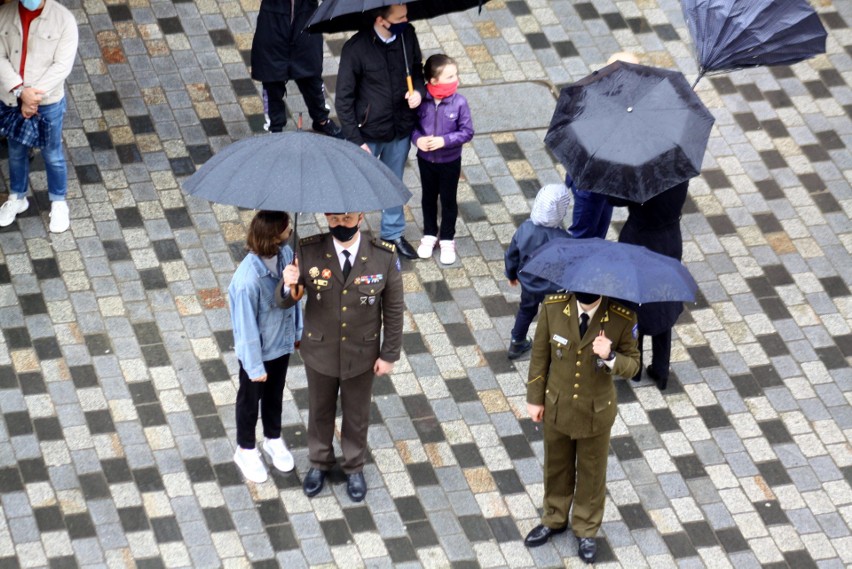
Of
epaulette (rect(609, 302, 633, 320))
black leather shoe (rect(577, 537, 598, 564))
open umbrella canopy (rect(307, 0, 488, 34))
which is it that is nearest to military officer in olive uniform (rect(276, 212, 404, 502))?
epaulette (rect(609, 302, 633, 320))

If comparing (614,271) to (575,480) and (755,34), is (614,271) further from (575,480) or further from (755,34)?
(755,34)

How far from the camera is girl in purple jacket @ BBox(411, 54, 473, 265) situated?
11039 millimetres

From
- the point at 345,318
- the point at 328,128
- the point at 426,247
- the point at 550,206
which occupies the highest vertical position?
the point at 345,318

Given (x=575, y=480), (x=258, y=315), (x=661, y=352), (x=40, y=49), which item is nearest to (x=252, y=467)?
(x=258, y=315)

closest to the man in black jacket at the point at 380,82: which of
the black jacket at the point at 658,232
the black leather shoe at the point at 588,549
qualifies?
the black jacket at the point at 658,232

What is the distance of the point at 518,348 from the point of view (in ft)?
36.3

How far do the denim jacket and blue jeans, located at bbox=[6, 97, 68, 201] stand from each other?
2.72 metres

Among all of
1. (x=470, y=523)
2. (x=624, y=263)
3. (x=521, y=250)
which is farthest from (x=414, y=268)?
(x=624, y=263)

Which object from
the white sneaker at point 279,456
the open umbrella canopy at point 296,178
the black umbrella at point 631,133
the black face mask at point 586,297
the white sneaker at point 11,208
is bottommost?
the white sneaker at point 279,456

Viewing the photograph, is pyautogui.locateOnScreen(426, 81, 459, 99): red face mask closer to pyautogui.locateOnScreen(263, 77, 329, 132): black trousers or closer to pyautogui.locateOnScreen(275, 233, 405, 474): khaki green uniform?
pyautogui.locateOnScreen(263, 77, 329, 132): black trousers

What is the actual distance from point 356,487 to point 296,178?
2355 millimetres

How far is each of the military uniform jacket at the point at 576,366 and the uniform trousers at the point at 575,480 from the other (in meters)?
0.15

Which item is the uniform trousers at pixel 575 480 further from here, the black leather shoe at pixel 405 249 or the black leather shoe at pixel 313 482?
the black leather shoe at pixel 405 249

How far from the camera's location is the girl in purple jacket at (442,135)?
36.2 feet
